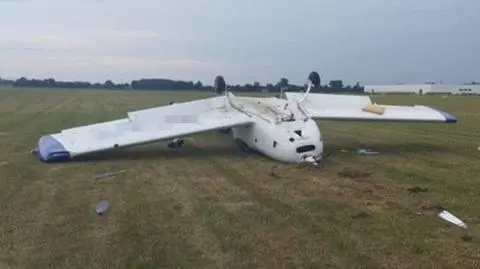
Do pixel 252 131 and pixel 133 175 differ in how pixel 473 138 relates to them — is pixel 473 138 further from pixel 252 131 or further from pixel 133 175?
pixel 133 175

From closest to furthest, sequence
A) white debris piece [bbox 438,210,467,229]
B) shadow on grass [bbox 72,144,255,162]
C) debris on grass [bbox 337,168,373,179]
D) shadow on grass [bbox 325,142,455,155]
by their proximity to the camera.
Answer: white debris piece [bbox 438,210,467,229] < debris on grass [bbox 337,168,373,179] < shadow on grass [bbox 72,144,255,162] < shadow on grass [bbox 325,142,455,155]

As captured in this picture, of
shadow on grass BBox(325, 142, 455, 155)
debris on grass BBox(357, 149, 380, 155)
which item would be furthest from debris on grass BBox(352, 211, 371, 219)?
shadow on grass BBox(325, 142, 455, 155)

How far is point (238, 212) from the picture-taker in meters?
9.61

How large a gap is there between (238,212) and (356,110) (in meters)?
11.5

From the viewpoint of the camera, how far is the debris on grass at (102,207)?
9820 millimetres

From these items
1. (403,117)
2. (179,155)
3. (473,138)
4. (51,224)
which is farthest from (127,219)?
(473,138)

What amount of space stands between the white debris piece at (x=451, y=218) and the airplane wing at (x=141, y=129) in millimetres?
8641

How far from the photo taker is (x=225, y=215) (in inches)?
370

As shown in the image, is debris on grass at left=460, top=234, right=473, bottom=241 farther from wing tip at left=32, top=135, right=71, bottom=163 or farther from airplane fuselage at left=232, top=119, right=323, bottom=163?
wing tip at left=32, top=135, right=71, bottom=163

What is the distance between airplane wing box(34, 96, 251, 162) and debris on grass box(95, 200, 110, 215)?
5.81 m

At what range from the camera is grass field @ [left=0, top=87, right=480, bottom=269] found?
726 cm

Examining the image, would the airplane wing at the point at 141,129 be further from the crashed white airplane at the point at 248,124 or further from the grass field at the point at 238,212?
the grass field at the point at 238,212

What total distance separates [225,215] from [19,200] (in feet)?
13.7

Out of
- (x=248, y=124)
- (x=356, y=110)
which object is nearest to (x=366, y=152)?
(x=356, y=110)
